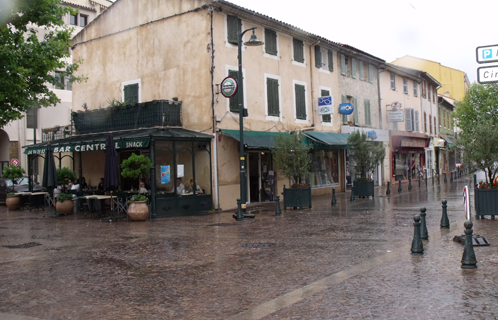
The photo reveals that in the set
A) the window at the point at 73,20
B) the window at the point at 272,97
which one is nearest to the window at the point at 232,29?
the window at the point at 272,97

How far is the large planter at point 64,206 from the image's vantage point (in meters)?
17.8

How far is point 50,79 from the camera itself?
14289 mm

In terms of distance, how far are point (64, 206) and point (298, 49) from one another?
500 inches

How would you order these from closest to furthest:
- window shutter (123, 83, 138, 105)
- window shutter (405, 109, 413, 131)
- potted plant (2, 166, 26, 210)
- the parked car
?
potted plant (2, 166, 26, 210), window shutter (123, 83, 138, 105), the parked car, window shutter (405, 109, 413, 131)

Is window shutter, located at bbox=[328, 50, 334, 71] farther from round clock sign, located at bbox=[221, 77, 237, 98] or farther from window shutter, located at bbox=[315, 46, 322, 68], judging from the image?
round clock sign, located at bbox=[221, 77, 237, 98]

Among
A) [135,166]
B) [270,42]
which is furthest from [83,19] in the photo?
[135,166]

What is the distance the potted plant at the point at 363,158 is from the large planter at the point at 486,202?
8.63 meters

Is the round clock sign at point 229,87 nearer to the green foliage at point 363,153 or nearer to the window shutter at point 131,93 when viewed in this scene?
the window shutter at point 131,93

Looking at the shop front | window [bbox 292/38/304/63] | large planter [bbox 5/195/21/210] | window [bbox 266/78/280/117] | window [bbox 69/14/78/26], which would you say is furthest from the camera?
window [bbox 69/14/78/26]

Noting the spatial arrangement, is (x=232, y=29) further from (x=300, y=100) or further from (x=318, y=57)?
(x=318, y=57)

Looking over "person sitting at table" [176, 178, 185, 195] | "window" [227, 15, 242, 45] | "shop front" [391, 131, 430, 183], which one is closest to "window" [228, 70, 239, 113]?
"window" [227, 15, 242, 45]

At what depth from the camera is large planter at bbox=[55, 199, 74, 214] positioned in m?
17.8

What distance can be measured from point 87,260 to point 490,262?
22.9ft

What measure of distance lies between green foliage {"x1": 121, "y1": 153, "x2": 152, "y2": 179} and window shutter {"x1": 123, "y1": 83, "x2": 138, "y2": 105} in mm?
5875
